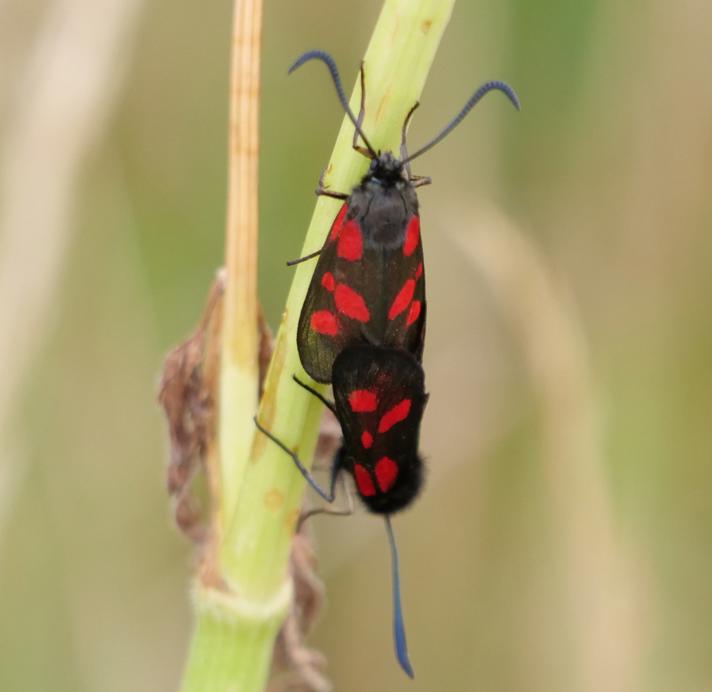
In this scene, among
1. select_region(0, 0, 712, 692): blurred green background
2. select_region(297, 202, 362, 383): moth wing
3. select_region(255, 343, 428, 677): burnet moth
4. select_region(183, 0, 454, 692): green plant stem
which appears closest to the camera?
select_region(183, 0, 454, 692): green plant stem

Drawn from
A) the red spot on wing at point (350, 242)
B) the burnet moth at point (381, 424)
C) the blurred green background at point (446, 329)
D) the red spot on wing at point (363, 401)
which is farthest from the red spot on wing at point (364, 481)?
the blurred green background at point (446, 329)

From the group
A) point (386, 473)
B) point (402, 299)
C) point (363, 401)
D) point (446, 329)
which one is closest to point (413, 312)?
point (402, 299)

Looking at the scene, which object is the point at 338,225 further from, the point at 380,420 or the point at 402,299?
the point at 380,420

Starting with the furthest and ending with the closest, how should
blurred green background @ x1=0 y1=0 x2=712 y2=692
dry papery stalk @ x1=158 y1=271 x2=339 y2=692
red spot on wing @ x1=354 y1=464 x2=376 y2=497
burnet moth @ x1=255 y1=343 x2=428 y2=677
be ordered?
blurred green background @ x1=0 y1=0 x2=712 y2=692
red spot on wing @ x1=354 y1=464 x2=376 y2=497
burnet moth @ x1=255 y1=343 x2=428 y2=677
dry papery stalk @ x1=158 y1=271 x2=339 y2=692

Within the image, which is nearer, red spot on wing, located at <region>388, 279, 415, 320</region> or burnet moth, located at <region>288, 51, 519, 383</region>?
burnet moth, located at <region>288, 51, 519, 383</region>

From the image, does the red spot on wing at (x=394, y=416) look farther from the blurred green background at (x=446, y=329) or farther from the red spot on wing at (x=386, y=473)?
the blurred green background at (x=446, y=329)

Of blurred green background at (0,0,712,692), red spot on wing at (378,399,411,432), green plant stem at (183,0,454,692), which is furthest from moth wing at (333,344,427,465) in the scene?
blurred green background at (0,0,712,692)

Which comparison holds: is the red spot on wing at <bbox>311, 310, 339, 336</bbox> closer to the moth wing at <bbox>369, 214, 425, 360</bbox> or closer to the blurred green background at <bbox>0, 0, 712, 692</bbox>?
the moth wing at <bbox>369, 214, 425, 360</bbox>

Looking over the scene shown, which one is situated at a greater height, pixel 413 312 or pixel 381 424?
pixel 413 312

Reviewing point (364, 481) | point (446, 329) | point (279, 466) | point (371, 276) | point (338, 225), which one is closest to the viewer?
point (279, 466)
